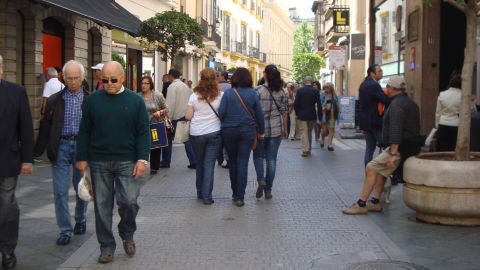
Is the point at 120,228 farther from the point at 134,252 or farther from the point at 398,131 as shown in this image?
the point at 398,131

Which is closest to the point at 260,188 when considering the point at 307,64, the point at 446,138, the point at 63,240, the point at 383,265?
the point at 446,138

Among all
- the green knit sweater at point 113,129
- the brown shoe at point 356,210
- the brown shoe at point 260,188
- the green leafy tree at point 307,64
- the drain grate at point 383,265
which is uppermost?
the green leafy tree at point 307,64

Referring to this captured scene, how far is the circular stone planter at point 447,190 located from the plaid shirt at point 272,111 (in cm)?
230

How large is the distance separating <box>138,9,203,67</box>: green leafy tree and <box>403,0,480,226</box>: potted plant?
1280cm

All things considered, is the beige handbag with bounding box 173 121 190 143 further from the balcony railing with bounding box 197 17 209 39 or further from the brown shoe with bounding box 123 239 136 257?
the balcony railing with bounding box 197 17 209 39

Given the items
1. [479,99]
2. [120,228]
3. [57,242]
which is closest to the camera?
[120,228]

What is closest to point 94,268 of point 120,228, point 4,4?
point 120,228

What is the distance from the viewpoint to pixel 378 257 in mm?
5984

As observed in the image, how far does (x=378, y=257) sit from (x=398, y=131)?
2.16 metres

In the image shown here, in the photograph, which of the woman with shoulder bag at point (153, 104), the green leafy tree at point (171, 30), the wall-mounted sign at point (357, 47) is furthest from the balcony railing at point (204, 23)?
the woman with shoulder bag at point (153, 104)

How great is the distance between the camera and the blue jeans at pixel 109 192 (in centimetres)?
573

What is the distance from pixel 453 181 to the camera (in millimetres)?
6988

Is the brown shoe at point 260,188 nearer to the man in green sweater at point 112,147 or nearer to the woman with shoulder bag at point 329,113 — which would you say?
the man in green sweater at point 112,147

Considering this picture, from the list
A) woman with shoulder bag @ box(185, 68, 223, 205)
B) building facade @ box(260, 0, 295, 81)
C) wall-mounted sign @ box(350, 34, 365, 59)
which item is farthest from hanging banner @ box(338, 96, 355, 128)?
building facade @ box(260, 0, 295, 81)
